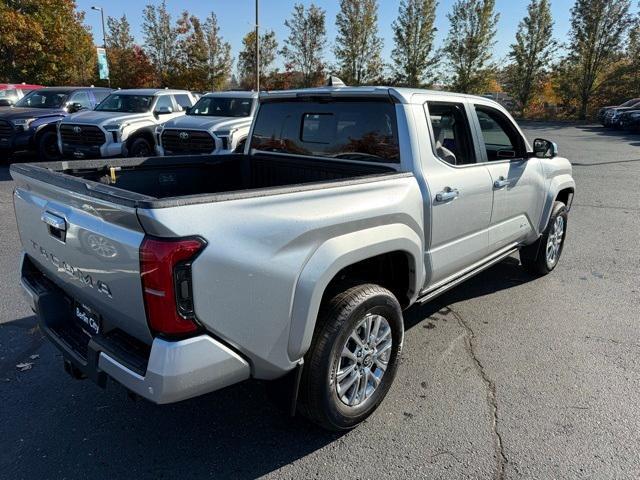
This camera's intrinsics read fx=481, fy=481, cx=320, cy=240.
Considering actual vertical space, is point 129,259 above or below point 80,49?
below

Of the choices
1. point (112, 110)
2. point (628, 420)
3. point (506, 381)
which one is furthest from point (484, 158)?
point (112, 110)

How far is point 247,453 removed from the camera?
2.56 metres

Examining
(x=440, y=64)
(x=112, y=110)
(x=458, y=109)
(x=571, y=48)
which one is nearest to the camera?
(x=458, y=109)

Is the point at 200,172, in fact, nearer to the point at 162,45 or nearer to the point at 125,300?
the point at 125,300

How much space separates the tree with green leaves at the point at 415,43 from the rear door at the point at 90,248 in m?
38.5

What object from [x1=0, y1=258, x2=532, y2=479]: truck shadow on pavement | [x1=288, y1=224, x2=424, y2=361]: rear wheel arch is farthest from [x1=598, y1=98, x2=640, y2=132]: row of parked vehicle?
[x1=0, y1=258, x2=532, y2=479]: truck shadow on pavement

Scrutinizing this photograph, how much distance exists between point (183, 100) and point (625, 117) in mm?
25257

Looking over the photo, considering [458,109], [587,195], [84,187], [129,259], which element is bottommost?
[587,195]

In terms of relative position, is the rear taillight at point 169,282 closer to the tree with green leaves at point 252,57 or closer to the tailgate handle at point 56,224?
the tailgate handle at point 56,224

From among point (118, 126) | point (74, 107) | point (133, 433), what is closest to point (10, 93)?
point (74, 107)

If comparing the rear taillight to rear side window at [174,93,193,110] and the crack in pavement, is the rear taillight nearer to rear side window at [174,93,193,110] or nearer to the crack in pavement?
the crack in pavement

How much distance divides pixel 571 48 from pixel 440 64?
9.81 meters

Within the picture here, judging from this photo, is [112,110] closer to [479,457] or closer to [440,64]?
[479,457]

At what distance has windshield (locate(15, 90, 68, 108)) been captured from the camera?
1271 centimetres
